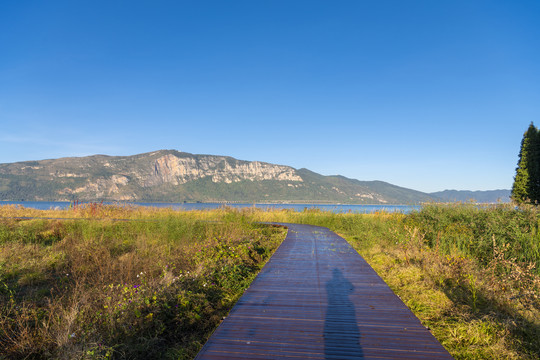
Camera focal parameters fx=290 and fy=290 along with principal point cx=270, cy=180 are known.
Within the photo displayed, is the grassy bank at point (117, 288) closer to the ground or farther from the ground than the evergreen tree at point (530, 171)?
closer to the ground

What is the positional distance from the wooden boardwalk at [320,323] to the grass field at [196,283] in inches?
28.0

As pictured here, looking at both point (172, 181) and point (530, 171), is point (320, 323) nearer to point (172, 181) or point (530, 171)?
point (530, 171)

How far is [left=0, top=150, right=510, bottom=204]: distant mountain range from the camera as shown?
10956 cm

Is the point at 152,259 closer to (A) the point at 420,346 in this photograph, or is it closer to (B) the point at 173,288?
(B) the point at 173,288

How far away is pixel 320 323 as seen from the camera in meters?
3.64

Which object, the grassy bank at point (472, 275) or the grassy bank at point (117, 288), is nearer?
the grassy bank at point (117, 288)

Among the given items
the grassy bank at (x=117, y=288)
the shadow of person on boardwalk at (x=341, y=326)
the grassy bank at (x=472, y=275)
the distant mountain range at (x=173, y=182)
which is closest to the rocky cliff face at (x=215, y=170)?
the distant mountain range at (x=173, y=182)

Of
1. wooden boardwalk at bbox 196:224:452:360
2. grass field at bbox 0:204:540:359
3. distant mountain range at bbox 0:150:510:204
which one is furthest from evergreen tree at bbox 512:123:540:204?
distant mountain range at bbox 0:150:510:204

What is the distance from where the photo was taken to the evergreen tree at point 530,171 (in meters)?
27.8

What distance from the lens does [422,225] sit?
1045cm

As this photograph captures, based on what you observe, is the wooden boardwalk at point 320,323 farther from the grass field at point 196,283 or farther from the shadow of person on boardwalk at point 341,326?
the grass field at point 196,283

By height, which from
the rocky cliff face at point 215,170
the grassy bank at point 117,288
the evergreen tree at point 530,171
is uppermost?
the rocky cliff face at point 215,170

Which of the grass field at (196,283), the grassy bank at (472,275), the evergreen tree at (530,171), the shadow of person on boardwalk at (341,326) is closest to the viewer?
A: the shadow of person on boardwalk at (341,326)

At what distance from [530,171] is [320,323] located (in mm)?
34990
